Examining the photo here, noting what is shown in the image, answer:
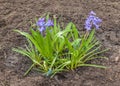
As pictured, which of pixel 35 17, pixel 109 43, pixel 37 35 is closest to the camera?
pixel 37 35

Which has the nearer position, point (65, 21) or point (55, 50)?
point (55, 50)

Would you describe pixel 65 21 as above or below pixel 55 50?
above

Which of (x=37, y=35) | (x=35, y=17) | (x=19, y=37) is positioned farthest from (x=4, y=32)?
(x=37, y=35)

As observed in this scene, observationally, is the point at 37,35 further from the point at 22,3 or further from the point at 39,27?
the point at 22,3
